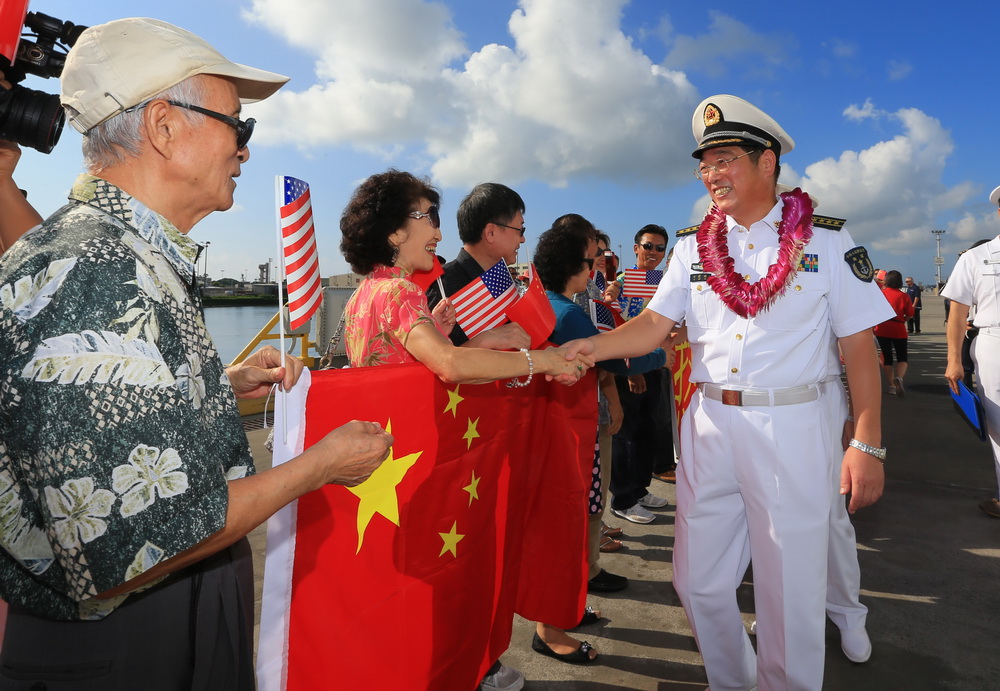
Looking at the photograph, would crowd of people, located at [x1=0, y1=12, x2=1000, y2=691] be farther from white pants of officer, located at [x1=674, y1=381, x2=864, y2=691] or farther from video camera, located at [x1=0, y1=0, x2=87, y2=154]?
video camera, located at [x1=0, y1=0, x2=87, y2=154]

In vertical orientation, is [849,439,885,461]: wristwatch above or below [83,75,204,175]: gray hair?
below

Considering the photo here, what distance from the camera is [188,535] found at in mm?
1010

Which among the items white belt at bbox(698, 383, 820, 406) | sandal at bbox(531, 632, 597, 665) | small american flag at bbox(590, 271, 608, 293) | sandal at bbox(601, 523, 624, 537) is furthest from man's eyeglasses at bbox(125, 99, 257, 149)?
small american flag at bbox(590, 271, 608, 293)

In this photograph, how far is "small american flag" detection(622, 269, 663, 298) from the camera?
16.8 ft

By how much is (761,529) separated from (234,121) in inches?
89.6

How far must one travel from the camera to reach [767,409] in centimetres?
232

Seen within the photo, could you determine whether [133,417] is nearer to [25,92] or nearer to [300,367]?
[300,367]

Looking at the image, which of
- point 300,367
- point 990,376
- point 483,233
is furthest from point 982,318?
point 300,367

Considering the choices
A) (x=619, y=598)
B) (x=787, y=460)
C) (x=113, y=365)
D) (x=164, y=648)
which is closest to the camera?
(x=113, y=365)

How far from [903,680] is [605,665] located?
1403 millimetres

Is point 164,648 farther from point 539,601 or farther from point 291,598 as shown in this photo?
point 539,601

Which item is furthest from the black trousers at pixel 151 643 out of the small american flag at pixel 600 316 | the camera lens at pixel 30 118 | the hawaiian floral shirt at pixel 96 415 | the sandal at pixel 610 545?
the sandal at pixel 610 545

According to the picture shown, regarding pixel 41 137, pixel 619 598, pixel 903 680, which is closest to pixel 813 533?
pixel 903 680

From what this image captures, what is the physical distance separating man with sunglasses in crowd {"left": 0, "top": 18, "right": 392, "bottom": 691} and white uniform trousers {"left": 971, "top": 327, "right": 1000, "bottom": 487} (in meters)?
4.92
